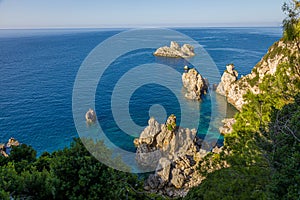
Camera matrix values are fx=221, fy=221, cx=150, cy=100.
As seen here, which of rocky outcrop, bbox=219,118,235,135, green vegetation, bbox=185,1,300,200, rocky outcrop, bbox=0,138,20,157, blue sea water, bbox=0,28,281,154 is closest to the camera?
green vegetation, bbox=185,1,300,200

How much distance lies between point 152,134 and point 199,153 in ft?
26.2

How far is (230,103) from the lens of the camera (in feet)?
176

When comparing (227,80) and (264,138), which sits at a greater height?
(264,138)

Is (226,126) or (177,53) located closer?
(226,126)

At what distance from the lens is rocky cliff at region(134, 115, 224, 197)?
2753 centimetres

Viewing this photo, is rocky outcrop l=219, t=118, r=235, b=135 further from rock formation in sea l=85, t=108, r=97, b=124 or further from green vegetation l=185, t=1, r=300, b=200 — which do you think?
green vegetation l=185, t=1, r=300, b=200

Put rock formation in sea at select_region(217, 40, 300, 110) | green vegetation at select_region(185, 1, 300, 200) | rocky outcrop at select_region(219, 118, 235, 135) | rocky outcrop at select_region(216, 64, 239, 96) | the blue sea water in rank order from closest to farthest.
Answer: green vegetation at select_region(185, 1, 300, 200), the blue sea water, rocky outcrop at select_region(219, 118, 235, 135), rock formation in sea at select_region(217, 40, 300, 110), rocky outcrop at select_region(216, 64, 239, 96)

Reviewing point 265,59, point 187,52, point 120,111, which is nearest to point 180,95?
point 120,111

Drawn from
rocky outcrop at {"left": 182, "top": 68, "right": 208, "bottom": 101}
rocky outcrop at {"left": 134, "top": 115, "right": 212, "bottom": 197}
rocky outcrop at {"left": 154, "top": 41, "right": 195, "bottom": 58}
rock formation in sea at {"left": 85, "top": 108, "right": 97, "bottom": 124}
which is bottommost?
rocky outcrop at {"left": 134, "top": 115, "right": 212, "bottom": 197}

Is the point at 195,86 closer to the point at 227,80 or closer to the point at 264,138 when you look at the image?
the point at 227,80

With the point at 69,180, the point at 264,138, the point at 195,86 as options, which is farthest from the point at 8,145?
the point at 195,86

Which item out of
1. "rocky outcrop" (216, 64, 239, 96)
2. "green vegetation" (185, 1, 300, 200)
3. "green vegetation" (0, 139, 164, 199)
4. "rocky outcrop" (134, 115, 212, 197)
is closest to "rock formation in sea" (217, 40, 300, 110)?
"rocky outcrop" (216, 64, 239, 96)

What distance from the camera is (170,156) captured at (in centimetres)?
3309

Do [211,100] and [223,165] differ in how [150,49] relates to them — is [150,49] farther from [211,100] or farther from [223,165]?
[223,165]
